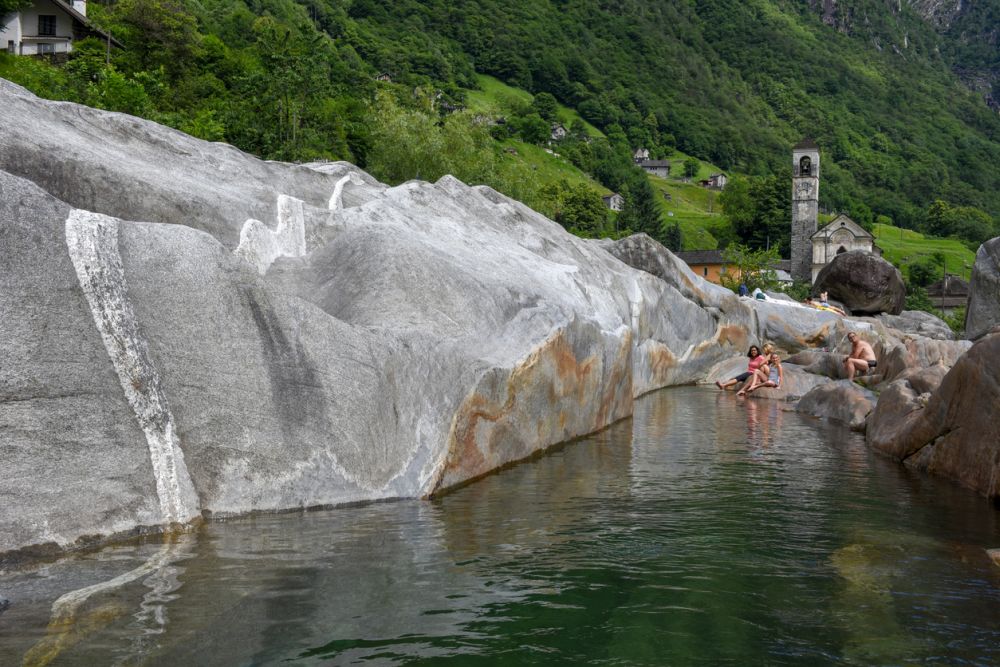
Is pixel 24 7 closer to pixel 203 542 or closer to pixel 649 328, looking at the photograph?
A: pixel 649 328

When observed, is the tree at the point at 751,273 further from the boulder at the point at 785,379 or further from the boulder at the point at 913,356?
the boulder at the point at 785,379

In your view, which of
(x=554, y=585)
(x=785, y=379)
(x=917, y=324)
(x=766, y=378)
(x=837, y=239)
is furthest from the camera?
(x=837, y=239)

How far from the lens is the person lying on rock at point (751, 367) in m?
27.2

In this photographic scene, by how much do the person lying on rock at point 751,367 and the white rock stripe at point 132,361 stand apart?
20757mm

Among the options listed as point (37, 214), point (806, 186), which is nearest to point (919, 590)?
point (37, 214)

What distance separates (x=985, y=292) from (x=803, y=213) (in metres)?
92.8

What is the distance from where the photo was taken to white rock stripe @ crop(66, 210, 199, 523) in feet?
30.1

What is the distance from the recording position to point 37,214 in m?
9.34

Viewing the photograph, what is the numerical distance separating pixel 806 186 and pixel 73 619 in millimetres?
121908

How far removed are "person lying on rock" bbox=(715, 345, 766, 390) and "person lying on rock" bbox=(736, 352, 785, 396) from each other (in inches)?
7.9

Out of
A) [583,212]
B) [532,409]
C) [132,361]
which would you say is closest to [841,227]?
[583,212]

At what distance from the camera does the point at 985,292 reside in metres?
29.5

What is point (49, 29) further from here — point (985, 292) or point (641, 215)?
point (641, 215)

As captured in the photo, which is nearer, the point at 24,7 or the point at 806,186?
the point at 24,7
